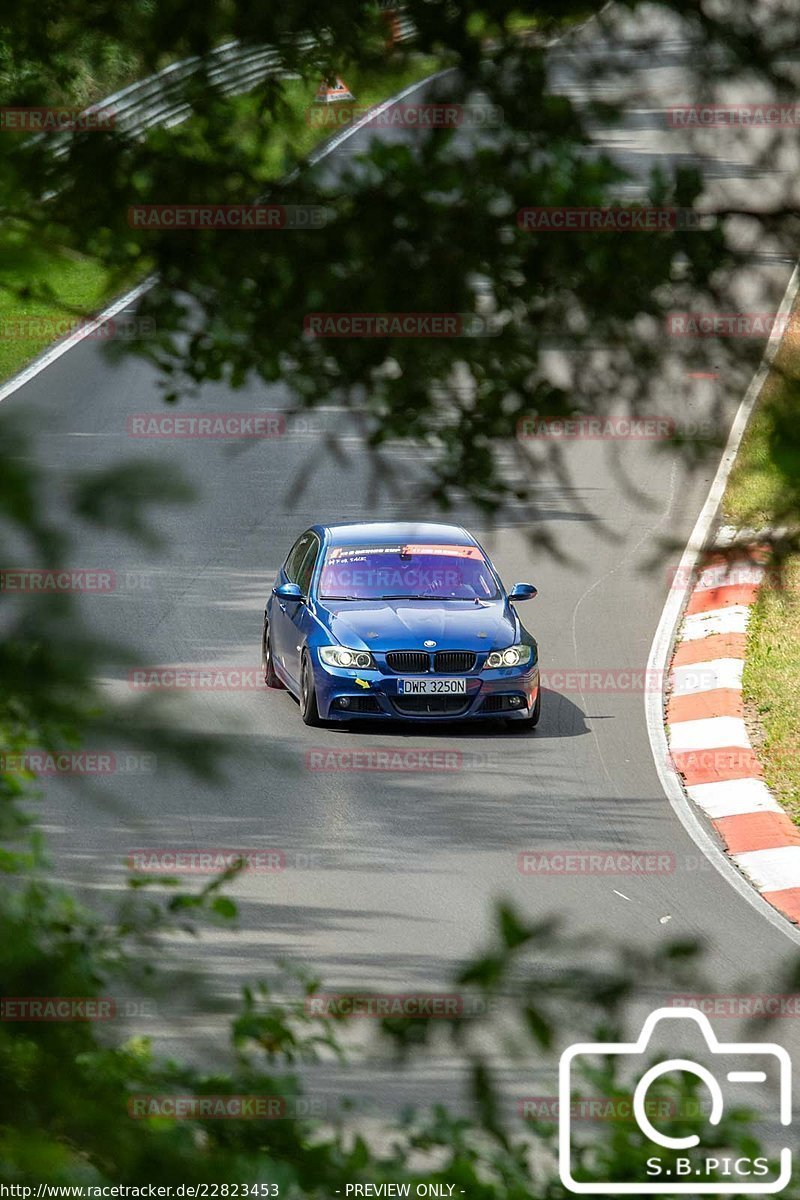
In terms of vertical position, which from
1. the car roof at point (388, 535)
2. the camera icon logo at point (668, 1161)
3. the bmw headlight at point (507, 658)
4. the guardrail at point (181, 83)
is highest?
the guardrail at point (181, 83)

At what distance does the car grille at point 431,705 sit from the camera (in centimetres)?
1229

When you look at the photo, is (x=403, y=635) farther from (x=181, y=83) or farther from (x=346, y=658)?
(x=181, y=83)

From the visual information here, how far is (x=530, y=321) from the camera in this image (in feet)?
9.17

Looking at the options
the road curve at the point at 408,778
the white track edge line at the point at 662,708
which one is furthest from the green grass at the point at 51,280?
the white track edge line at the point at 662,708

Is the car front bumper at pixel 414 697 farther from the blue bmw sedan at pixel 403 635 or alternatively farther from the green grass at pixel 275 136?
the green grass at pixel 275 136

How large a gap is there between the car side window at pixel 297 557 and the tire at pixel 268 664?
479 mm

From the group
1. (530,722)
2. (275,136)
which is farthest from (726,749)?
(275,136)

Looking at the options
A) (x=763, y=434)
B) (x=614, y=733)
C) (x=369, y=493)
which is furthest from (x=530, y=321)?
(x=614, y=733)

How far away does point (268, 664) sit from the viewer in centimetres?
1366

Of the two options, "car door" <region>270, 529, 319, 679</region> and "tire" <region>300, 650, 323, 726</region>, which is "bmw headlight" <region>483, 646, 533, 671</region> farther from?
"car door" <region>270, 529, 319, 679</region>

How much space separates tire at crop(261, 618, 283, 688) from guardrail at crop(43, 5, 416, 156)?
10839 mm

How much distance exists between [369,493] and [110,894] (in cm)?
100

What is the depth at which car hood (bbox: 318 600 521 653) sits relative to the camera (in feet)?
40.2

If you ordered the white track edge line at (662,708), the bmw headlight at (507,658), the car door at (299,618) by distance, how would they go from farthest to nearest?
1. the car door at (299,618)
2. the bmw headlight at (507,658)
3. the white track edge line at (662,708)
